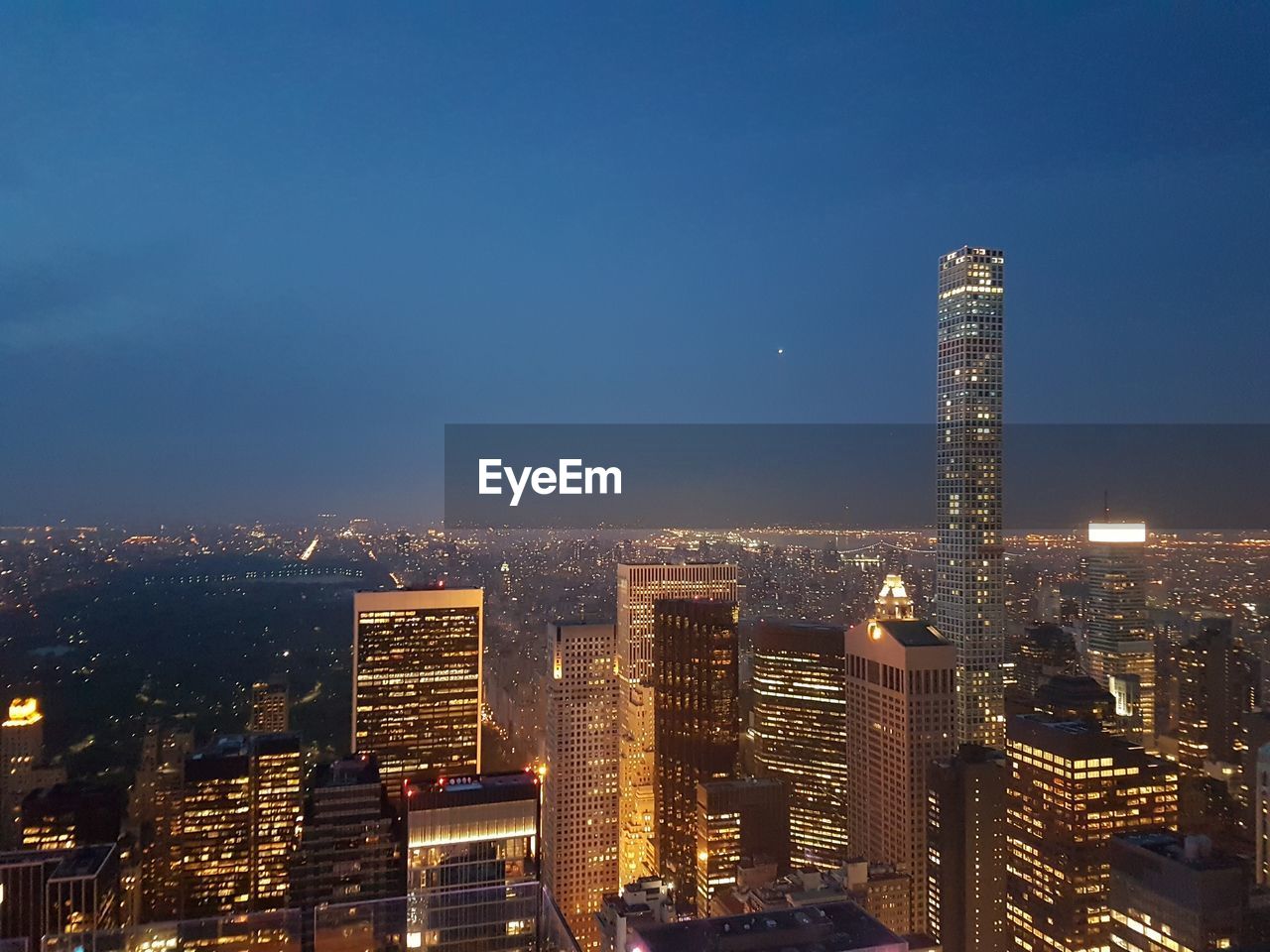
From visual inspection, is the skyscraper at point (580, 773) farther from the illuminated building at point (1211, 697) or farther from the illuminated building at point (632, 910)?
the illuminated building at point (1211, 697)

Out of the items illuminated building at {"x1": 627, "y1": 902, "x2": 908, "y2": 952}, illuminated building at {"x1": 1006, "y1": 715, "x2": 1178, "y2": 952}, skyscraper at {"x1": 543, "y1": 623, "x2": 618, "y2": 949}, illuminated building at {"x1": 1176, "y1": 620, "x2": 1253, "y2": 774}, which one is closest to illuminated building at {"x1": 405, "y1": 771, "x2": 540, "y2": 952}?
illuminated building at {"x1": 627, "y1": 902, "x2": 908, "y2": 952}

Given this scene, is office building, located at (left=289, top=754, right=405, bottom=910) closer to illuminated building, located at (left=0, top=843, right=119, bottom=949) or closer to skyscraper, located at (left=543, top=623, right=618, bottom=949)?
illuminated building, located at (left=0, top=843, right=119, bottom=949)

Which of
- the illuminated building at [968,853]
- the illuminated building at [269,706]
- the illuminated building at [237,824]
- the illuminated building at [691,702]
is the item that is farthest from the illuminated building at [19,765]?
the illuminated building at [968,853]

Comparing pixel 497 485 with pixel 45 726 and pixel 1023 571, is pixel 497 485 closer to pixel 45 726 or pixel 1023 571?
pixel 45 726

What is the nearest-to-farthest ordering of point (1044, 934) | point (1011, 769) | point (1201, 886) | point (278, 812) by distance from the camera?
point (1201, 886), point (1044, 934), point (1011, 769), point (278, 812)

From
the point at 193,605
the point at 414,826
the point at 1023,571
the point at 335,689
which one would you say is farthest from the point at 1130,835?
the point at 335,689

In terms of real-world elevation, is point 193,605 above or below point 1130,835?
above

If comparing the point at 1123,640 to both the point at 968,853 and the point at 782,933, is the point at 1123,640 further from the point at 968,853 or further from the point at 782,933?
the point at 782,933
